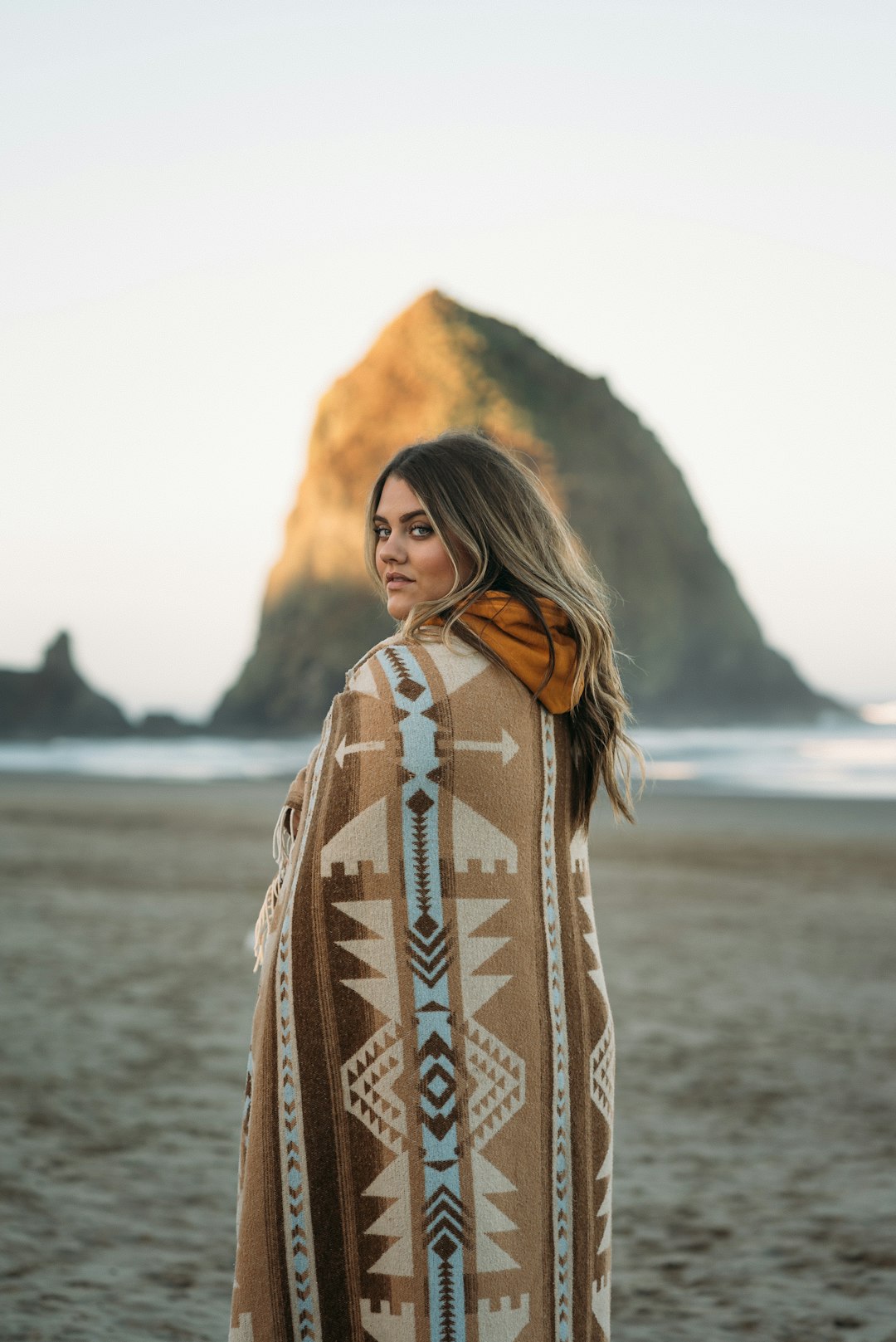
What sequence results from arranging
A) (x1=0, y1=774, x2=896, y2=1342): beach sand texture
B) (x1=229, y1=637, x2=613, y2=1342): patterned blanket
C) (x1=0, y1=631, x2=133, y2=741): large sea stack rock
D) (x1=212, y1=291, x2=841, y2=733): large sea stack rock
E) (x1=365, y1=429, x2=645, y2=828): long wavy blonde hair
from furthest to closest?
(x1=212, y1=291, x2=841, y2=733): large sea stack rock → (x1=0, y1=631, x2=133, y2=741): large sea stack rock → (x1=0, y1=774, x2=896, y2=1342): beach sand texture → (x1=365, y1=429, x2=645, y2=828): long wavy blonde hair → (x1=229, y1=637, x2=613, y2=1342): patterned blanket

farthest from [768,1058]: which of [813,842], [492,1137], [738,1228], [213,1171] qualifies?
[813,842]

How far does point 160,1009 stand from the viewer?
645cm

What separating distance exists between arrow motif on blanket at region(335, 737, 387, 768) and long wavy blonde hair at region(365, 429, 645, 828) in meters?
0.18

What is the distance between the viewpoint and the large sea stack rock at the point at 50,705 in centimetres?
5194

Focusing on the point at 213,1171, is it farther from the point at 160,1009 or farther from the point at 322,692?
the point at 322,692

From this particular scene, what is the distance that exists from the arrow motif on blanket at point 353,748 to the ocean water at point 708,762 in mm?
14100

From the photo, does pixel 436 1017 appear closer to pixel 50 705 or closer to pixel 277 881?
pixel 277 881

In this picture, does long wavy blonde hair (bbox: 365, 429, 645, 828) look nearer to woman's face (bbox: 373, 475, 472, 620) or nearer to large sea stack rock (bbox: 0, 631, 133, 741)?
woman's face (bbox: 373, 475, 472, 620)

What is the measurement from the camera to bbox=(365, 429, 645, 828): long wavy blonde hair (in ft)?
6.37

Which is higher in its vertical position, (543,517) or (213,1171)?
(543,517)

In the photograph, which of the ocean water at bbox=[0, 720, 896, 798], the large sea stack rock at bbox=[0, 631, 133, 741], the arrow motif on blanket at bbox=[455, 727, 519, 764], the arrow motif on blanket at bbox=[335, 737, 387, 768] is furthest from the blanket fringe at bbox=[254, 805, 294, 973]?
the large sea stack rock at bbox=[0, 631, 133, 741]

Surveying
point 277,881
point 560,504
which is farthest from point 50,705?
point 277,881

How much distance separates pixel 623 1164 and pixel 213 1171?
4.56 feet

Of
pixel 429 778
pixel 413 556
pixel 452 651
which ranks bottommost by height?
pixel 429 778
